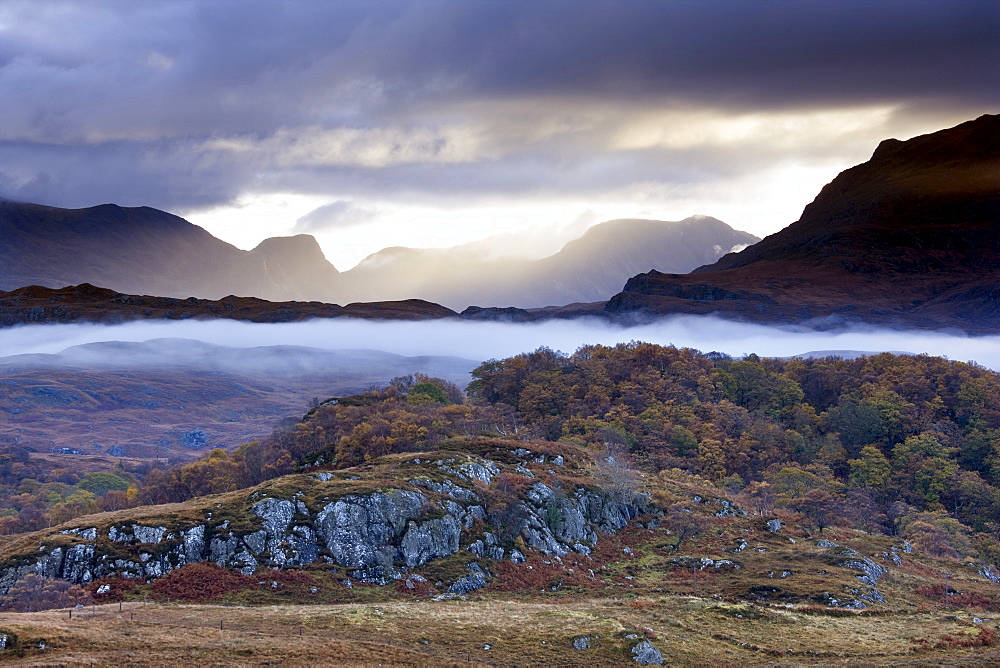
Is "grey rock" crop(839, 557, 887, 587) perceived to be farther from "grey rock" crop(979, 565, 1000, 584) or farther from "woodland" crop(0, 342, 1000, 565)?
"grey rock" crop(979, 565, 1000, 584)

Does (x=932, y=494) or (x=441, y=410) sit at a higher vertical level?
(x=441, y=410)

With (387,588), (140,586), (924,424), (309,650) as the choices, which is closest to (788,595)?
(387,588)

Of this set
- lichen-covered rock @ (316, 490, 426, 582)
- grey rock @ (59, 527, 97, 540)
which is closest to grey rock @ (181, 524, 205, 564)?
grey rock @ (59, 527, 97, 540)

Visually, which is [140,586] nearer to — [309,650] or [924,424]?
[309,650]

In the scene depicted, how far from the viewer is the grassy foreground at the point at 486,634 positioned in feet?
170

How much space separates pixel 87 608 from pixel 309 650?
24245mm

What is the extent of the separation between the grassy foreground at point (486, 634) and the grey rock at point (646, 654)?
0.77 m

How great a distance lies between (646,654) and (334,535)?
3860 centimetres

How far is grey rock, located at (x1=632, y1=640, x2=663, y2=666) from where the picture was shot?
196ft

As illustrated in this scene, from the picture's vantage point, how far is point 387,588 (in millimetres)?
80500

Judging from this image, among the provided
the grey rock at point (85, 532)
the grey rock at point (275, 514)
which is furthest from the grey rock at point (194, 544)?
the grey rock at point (85, 532)

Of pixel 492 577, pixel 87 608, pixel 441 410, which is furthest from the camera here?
pixel 441 410

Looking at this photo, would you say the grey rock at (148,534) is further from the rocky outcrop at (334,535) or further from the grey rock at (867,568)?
the grey rock at (867,568)

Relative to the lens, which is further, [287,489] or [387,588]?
[287,489]
